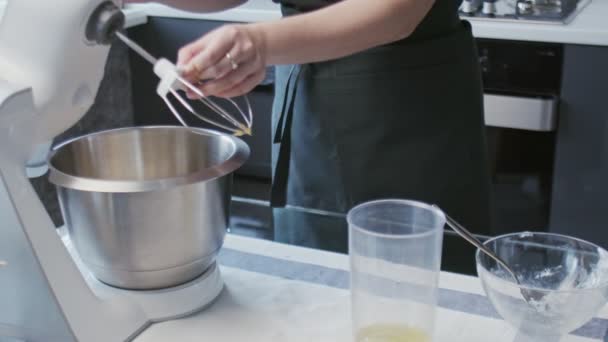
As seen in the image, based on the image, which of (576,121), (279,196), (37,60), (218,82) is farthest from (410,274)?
(576,121)

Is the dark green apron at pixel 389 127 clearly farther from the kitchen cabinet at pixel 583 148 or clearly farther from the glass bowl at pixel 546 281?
the kitchen cabinet at pixel 583 148

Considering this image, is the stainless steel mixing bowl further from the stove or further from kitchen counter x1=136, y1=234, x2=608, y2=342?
the stove

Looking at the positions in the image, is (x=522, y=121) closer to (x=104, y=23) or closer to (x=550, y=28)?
(x=550, y=28)

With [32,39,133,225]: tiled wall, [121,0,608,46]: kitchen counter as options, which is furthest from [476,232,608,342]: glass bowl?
[32,39,133,225]: tiled wall

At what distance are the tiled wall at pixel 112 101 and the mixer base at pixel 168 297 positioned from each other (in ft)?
4.22

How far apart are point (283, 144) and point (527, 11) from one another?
82cm

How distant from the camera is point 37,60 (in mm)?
665

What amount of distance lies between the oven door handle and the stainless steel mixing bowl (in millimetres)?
1015

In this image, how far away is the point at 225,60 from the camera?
719mm

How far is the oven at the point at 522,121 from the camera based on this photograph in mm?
1660

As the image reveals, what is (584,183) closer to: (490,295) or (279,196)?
(279,196)

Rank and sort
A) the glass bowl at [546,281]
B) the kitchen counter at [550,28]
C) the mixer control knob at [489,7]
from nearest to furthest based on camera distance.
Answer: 1. the glass bowl at [546,281]
2. the kitchen counter at [550,28]
3. the mixer control knob at [489,7]

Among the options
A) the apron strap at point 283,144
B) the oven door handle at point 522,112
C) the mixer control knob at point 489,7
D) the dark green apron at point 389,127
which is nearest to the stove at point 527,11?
the mixer control knob at point 489,7

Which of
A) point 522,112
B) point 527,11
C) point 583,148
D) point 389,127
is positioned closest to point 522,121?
point 522,112
